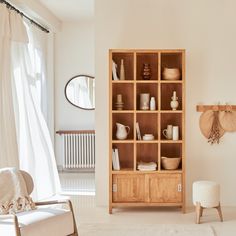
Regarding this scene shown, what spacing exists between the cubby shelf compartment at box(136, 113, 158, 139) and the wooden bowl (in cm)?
39

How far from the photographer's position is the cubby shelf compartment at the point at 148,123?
5105 millimetres

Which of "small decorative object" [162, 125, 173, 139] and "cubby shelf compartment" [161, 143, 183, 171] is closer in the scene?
"small decorative object" [162, 125, 173, 139]

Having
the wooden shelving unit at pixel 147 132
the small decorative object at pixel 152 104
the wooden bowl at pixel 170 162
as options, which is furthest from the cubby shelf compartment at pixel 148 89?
the wooden bowl at pixel 170 162

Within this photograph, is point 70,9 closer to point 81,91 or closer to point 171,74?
point 81,91

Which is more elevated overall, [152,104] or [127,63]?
[127,63]

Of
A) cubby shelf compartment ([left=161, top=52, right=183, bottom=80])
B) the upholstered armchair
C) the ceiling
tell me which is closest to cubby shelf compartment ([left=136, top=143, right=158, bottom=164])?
cubby shelf compartment ([left=161, top=52, right=183, bottom=80])

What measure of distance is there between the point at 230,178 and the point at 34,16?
3.85m

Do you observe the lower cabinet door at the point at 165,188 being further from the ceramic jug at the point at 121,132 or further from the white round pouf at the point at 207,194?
the ceramic jug at the point at 121,132

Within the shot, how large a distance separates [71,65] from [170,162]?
3.76m

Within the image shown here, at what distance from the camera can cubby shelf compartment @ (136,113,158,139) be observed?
511cm

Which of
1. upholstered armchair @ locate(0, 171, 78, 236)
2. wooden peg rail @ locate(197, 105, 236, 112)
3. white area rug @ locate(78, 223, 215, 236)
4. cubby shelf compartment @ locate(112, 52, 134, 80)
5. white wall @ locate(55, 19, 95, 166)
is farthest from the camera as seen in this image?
white wall @ locate(55, 19, 95, 166)

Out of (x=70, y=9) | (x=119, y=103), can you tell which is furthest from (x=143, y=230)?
(x=70, y=9)

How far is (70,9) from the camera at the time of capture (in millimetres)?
6883

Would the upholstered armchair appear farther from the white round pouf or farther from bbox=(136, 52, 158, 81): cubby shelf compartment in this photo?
bbox=(136, 52, 158, 81): cubby shelf compartment
